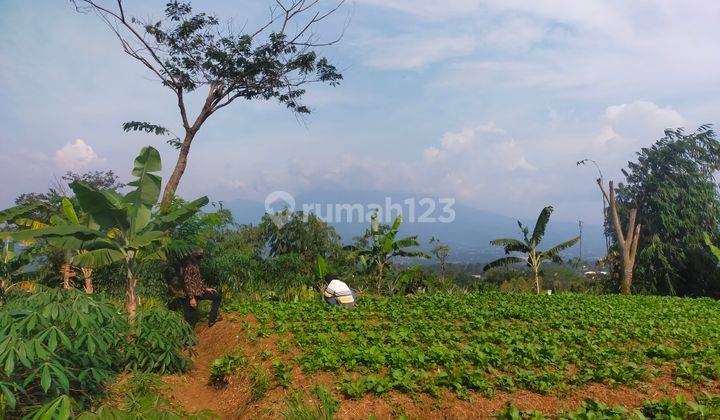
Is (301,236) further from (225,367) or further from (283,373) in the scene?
(283,373)

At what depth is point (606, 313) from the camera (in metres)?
11.4

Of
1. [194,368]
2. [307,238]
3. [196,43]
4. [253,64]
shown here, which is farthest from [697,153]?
[194,368]

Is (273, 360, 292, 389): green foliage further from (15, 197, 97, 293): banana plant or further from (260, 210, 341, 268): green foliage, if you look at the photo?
(260, 210, 341, 268): green foliage

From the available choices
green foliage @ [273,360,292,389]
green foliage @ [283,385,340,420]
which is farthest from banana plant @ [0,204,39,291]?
green foliage @ [283,385,340,420]

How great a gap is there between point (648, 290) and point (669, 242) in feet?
9.33

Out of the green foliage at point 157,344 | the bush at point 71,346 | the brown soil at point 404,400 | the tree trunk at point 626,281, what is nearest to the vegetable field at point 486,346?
the brown soil at point 404,400

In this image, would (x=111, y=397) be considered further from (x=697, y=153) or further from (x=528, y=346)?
(x=697, y=153)

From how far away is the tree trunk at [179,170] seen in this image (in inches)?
587

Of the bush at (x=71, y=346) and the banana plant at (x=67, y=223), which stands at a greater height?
the banana plant at (x=67, y=223)

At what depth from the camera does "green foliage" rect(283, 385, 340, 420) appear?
519 cm

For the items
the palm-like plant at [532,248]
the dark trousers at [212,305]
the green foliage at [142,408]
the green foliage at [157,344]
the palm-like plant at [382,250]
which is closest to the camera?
the green foliage at [142,408]

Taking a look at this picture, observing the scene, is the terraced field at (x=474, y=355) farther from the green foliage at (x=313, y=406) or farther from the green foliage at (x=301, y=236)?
the green foliage at (x=301, y=236)

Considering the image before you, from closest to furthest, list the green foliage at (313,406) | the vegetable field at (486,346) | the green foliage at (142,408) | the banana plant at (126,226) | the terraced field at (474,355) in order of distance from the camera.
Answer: the green foliage at (142,408) < the green foliage at (313,406) < the terraced field at (474,355) < the vegetable field at (486,346) < the banana plant at (126,226)

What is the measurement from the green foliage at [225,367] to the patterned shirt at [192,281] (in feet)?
9.50
